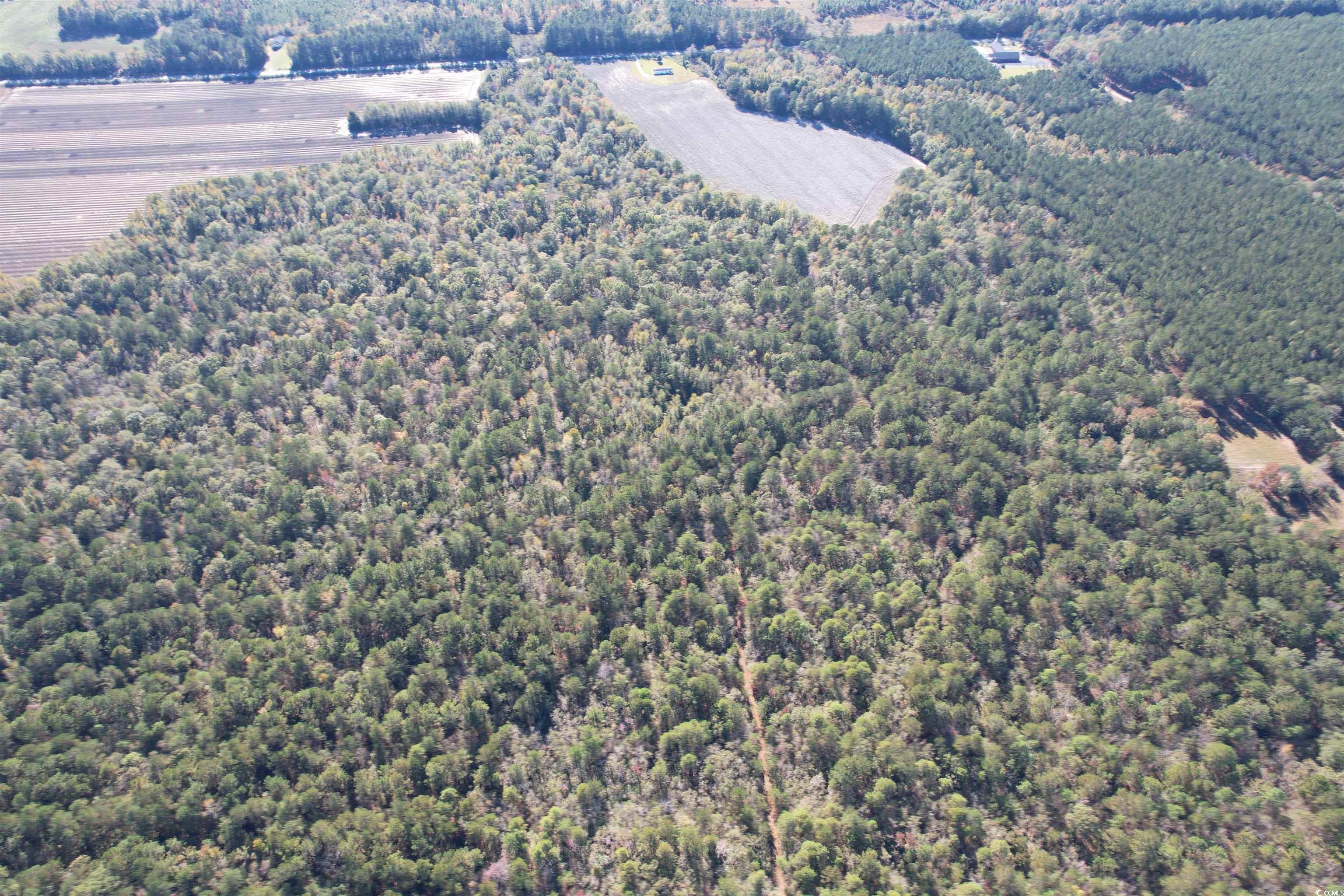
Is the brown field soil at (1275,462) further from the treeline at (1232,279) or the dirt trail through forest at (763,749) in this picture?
the dirt trail through forest at (763,749)

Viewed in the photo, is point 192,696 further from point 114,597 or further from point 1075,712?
point 1075,712

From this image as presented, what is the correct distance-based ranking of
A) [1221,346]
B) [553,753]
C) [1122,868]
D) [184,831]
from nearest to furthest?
[1122,868] < [184,831] < [553,753] < [1221,346]

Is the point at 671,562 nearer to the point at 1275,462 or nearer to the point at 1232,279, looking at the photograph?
the point at 1275,462

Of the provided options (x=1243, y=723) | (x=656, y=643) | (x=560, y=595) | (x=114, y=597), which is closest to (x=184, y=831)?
(x=114, y=597)

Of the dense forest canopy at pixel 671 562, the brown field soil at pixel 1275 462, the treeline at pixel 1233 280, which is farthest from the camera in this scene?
the treeline at pixel 1233 280

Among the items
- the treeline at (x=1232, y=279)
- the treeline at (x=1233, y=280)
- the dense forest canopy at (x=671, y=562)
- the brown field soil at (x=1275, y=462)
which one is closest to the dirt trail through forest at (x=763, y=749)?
the dense forest canopy at (x=671, y=562)
